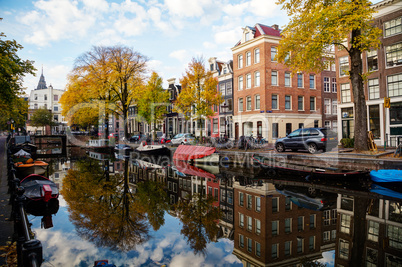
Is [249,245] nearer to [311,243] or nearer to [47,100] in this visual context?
[311,243]

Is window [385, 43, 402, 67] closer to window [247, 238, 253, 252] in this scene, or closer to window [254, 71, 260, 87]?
window [254, 71, 260, 87]

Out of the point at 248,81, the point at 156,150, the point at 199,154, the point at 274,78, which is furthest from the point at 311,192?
the point at 248,81

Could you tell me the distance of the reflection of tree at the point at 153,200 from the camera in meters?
9.04

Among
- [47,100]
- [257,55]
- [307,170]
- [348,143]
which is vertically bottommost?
[307,170]

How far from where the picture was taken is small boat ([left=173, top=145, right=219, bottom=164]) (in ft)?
73.9

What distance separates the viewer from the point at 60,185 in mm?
14664

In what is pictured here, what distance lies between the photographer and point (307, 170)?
15.1 meters

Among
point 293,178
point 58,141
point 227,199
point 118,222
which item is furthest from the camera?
point 58,141

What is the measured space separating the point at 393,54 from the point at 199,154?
1907cm

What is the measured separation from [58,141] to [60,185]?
44.5 metres

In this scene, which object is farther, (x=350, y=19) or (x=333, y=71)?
(x=333, y=71)

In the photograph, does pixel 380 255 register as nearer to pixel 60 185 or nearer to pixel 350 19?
pixel 350 19

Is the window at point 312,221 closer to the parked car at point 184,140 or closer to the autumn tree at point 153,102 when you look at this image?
the parked car at point 184,140

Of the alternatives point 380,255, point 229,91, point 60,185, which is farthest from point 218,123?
point 380,255
